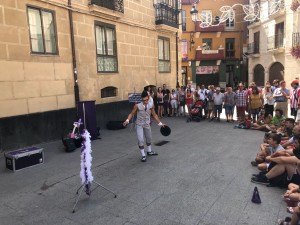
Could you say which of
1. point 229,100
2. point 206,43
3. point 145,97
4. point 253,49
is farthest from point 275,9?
point 145,97

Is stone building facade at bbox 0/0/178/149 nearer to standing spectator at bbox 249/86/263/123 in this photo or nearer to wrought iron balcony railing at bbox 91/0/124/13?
wrought iron balcony railing at bbox 91/0/124/13

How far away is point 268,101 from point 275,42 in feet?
49.1

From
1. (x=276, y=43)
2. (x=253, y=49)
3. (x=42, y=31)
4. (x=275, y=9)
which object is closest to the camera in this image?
(x=42, y=31)

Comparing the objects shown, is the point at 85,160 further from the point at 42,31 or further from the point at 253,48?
the point at 253,48

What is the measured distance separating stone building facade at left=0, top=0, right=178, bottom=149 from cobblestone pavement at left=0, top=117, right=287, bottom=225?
153 centimetres

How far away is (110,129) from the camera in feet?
39.0

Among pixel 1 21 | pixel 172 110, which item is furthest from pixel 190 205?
pixel 172 110

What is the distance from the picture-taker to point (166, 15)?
16375 mm

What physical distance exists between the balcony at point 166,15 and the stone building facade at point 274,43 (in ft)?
19.3

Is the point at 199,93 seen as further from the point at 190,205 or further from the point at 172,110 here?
the point at 190,205

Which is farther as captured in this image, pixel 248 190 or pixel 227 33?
pixel 227 33

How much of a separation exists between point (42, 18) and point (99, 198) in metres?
7.30

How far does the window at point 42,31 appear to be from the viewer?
8.95 metres

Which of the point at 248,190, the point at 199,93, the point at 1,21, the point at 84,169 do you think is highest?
the point at 1,21
